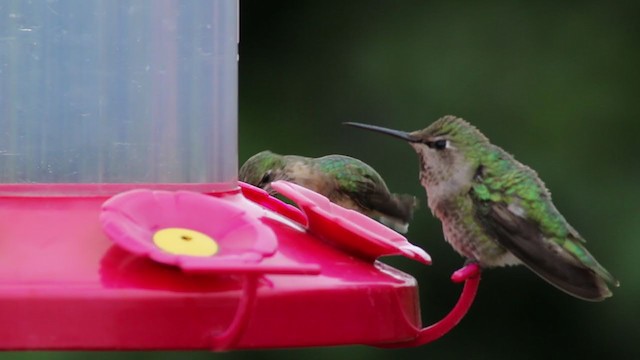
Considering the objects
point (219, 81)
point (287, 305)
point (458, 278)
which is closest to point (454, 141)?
point (458, 278)

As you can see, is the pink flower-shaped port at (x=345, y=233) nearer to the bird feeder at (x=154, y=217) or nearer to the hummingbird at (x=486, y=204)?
the bird feeder at (x=154, y=217)

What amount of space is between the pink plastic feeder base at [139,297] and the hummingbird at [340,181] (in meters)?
2.48

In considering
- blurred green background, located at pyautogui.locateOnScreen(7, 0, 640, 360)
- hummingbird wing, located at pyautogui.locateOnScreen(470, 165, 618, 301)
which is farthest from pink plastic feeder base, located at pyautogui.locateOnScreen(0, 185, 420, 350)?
blurred green background, located at pyautogui.locateOnScreen(7, 0, 640, 360)

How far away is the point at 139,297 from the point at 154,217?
0.62 ft

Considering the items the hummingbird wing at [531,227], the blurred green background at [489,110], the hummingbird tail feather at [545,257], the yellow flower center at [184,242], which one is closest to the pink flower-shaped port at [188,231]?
the yellow flower center at [184,242]

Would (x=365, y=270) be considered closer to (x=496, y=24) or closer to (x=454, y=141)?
(x=454, y=141)

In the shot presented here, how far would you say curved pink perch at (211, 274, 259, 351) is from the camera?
2.06 m

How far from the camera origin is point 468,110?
6.38 metres

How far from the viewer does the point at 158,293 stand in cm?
211

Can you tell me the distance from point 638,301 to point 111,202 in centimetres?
457

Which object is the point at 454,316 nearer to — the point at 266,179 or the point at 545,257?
the point at 545,257

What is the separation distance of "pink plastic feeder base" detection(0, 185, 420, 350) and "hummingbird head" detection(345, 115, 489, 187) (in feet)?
7.18

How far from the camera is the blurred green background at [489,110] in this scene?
20.7 feet

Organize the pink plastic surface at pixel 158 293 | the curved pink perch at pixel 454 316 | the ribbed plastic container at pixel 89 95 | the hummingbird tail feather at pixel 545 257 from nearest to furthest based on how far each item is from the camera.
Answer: the pink plastic surface at pixel 158 293, the ribbed plastic container at pixel 89 95, the curved pink perch at pixel 454 316, the hummingbird tail feather at pixel 545 257
